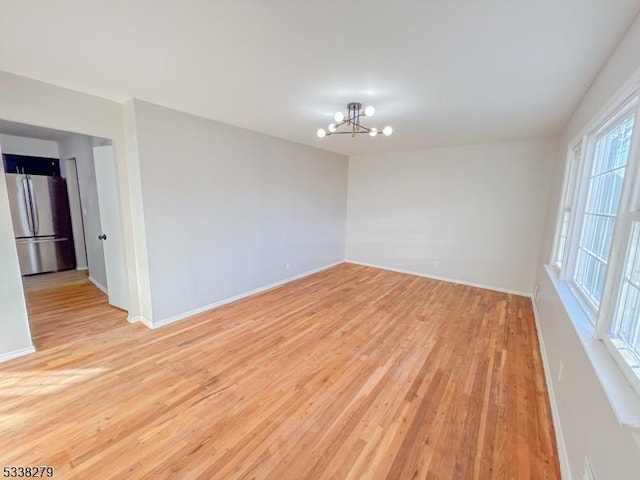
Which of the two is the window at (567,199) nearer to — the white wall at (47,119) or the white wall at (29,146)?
the white wall at (47,119)

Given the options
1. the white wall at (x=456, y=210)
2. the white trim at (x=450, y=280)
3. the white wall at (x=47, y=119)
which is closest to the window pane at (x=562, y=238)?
the white wall at (x=456, y=210)

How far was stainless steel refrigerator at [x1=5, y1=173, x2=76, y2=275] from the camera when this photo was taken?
15.1 ft

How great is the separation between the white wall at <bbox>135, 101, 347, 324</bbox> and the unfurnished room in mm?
31

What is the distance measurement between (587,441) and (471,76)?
233 cm

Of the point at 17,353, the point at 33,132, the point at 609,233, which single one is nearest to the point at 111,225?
the point at 17,353

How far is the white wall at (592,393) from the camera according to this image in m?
1.00

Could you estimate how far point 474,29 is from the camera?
1490 millimetres

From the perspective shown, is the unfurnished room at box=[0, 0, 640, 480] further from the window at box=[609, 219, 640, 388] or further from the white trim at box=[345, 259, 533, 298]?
the white trim at box=[345, 259, 533, 298]

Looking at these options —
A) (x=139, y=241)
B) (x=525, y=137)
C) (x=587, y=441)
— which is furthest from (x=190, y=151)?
(x=525, y=137)

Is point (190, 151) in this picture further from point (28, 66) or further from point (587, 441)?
point (587, 441)

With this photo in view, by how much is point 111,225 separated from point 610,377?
449cm

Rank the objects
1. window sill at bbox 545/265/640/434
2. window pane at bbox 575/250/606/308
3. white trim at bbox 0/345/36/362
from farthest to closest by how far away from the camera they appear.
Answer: white trim at bbox 0/345/36/362 → window pane at bbox 575/250/606/308 → window sill at bbox 545/265/640/434

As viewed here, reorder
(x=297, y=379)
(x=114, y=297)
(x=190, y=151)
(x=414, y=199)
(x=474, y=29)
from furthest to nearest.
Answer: (x=414, y=199), (x=114, y=297), (x=190, y=151), (x=297, y=379), (x=474, y=29)

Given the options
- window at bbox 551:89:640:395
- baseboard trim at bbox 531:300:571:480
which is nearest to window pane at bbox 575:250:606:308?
window at bbox 551:89:640:395
